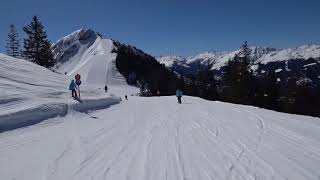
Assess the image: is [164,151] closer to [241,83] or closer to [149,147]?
[149,147]

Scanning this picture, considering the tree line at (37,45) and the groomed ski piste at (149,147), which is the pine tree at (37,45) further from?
the groomed ski piste at (149,147)

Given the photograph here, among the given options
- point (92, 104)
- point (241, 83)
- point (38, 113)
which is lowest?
point (38, 113)

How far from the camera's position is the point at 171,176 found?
798cm

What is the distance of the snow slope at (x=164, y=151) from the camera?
27.0 ft

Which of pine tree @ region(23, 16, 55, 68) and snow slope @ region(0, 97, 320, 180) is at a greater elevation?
pine tree @ region(23, 16, 55, 68)

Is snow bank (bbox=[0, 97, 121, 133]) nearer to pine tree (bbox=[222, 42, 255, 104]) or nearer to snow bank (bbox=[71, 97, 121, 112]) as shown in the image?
snow bank (bbox=[71, 97, 121, 112])

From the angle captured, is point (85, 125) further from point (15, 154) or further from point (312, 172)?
point (312, 172)

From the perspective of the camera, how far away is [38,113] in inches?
661

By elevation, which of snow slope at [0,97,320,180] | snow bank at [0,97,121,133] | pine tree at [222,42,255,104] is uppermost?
pine tree at [222,42,255,104]

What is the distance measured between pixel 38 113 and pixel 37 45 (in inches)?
2751

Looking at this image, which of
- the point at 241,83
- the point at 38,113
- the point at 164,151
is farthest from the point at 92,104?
the point at 241,83

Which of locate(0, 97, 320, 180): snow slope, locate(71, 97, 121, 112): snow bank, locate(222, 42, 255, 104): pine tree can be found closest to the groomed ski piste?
locate(0, 97, 320, 180): snow slope

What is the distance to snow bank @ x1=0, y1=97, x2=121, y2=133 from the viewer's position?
14.1 m

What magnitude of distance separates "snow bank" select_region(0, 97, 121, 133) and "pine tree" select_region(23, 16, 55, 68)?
2369 inches
